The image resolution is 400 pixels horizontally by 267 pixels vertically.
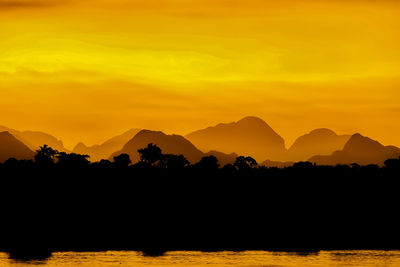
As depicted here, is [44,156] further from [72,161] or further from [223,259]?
[223,259]

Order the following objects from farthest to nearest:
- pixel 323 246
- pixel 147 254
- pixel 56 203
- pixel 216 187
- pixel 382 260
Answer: pixel 216 187 < pixel 56 203 < pixel 323 246 < pixel 147 254 < pixel 382 260

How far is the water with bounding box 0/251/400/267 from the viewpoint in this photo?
254 feet

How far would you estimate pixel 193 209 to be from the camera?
5162 inches

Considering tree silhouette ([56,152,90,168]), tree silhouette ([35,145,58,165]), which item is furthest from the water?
tree silhouette ([35,145,58,165])

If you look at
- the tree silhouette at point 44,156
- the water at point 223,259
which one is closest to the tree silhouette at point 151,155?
the tree silhouette at point 44,156

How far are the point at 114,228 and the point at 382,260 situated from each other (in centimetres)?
4371

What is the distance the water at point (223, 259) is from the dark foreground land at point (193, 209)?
18.5 ft

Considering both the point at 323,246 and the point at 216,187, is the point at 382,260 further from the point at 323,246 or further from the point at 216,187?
the point at 216,187

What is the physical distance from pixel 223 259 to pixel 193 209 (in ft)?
161

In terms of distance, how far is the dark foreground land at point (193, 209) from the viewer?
105688 mm

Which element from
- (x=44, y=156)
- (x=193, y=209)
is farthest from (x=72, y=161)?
(x=193, y=209)

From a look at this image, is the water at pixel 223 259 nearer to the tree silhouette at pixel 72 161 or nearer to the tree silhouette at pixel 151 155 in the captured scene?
the tree silhouette at pixel 72 161

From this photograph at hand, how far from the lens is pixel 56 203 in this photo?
128875 mm

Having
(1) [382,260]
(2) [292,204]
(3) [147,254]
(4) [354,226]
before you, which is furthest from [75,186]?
(1) [382,260]
